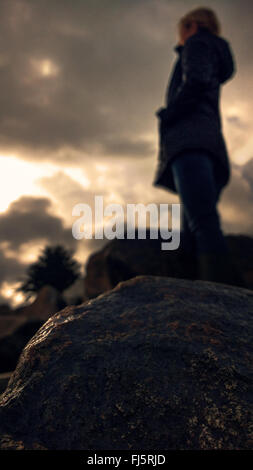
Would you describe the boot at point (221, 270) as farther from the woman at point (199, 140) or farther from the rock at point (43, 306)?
the rock at point (43, 306)

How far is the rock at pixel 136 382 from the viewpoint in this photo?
0.82m

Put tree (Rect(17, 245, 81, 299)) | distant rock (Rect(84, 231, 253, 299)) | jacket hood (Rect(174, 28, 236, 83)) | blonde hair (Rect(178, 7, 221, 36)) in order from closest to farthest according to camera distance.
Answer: jacket hood (Rect(174, 28, 236, 83))
blonde hair (Rect(178, 7, 221, 36))
distant rock (Rect(84, 231, 253, 299))
tree (Rect(17, 245, 81, 299))

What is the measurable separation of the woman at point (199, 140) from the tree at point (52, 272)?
1233 cm

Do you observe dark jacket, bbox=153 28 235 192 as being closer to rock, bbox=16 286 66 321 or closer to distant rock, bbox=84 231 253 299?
distant rock, bbox=84 231 253 299

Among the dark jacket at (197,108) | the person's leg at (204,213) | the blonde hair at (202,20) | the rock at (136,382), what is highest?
the blonde hair at (202,20)

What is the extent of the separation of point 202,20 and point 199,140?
3.96ft

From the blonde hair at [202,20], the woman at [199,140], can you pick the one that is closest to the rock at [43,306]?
the woman at [199,140]

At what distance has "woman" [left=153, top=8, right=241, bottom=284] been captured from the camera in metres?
2.29

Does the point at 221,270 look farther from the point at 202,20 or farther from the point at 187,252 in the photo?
the point at 202,20

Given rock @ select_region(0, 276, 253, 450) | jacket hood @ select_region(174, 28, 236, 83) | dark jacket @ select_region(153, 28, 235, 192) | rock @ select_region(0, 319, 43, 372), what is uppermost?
jacket hood @ select_region(174, 28, 236, 83)

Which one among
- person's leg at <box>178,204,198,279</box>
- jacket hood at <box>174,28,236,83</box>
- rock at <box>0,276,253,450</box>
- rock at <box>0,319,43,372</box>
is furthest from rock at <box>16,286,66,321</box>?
rock at <box>0,276,253,450</box>

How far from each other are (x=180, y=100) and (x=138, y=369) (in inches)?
90.0

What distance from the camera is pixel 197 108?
106 inches
